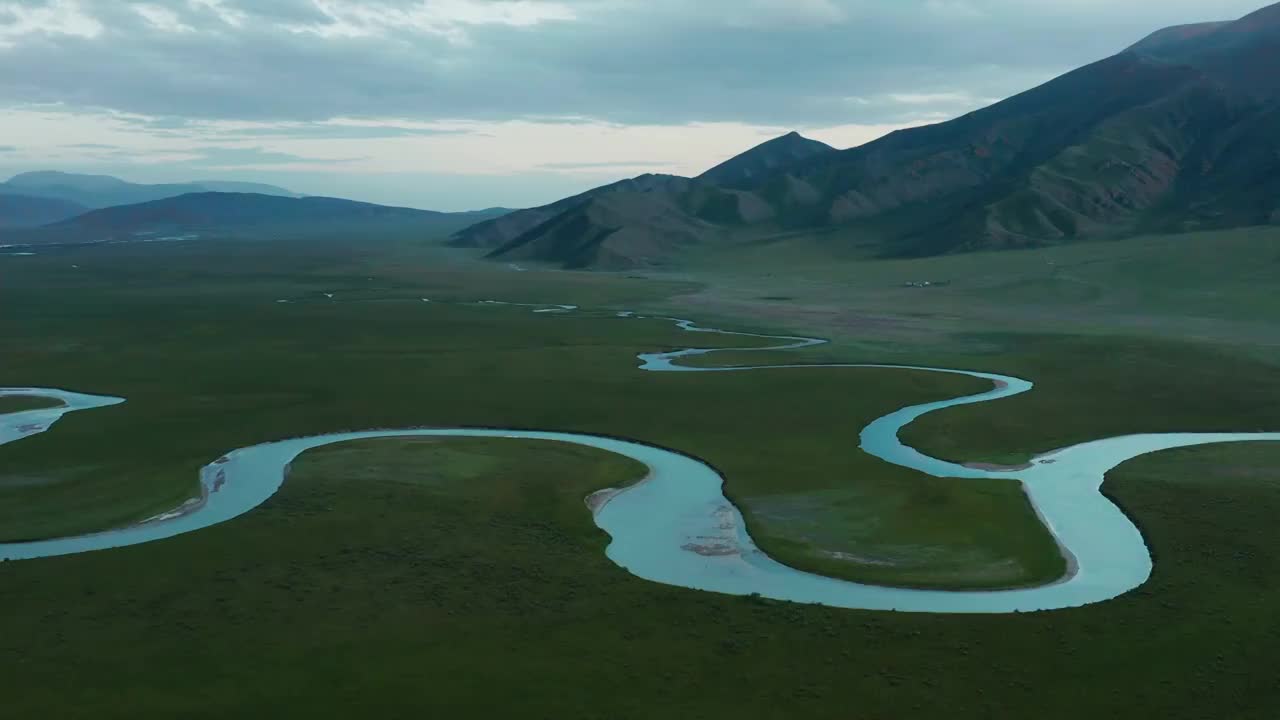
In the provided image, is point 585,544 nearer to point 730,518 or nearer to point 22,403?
point 730,518

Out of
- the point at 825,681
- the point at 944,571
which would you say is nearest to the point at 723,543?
the point at 944,571

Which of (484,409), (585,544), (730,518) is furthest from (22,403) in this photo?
(730,518)

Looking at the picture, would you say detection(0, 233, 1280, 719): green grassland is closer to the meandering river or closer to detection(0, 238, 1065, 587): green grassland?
detection(0, 238, 1065, 587): green grassland

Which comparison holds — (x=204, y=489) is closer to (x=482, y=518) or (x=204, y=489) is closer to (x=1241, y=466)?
(x=482, y=518)

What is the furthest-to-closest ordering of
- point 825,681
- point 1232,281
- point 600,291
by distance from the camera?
1. point 600,291
2. point 1232,281
3. point 825,681

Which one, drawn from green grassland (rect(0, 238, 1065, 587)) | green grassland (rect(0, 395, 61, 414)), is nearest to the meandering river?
green grassland (rect(0, 238, 1065, 587))

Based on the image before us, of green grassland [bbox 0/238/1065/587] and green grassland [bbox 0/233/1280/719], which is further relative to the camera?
green grassland [bbox 0/238/1065/587]
